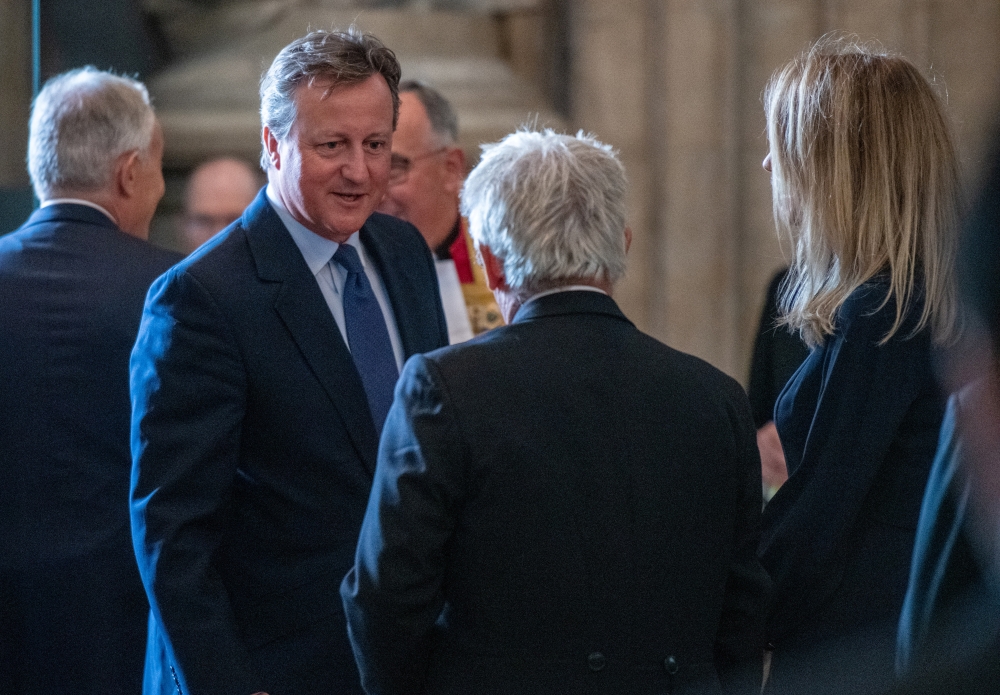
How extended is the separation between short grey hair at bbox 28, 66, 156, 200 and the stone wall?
7.08 ft

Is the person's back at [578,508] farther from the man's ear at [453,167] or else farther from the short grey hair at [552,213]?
the man's ear at [453,167]

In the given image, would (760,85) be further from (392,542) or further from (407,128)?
(392,542)

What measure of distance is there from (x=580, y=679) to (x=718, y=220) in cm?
333

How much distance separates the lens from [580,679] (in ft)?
5.62

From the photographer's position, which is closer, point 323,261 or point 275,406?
point 275,406

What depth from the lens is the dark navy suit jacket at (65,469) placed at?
2639 mm

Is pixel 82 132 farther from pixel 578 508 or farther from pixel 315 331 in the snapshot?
pixel 578 508

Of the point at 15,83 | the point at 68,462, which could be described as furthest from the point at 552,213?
the point at 15,83

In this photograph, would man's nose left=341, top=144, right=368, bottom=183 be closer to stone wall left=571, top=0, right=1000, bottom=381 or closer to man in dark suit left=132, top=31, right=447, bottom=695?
man in dark suit left=132, top=31, right=447, bottom=695

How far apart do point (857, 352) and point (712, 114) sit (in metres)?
2.93

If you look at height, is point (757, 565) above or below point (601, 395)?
below

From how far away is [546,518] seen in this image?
1694mm

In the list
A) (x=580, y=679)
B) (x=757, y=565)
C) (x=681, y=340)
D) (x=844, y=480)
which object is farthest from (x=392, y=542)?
(x=681, y=340)

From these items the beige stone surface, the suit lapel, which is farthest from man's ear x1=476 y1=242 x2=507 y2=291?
the beige stone surface
